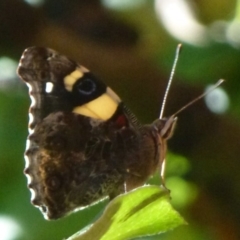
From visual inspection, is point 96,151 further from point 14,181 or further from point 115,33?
point 115,33

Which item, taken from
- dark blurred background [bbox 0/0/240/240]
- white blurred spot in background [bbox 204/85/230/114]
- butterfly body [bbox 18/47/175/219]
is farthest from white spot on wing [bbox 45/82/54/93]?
white blurred spot in background [bbox 204/85/230/114]


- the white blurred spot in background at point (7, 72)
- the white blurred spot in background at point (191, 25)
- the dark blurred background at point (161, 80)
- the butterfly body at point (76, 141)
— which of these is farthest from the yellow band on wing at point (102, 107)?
the white blurred spot in background at point (191, 25)

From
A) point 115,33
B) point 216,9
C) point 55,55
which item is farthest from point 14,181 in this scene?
point 216,9

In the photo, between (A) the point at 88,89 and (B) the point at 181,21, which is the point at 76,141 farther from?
(B) the point at 181,21

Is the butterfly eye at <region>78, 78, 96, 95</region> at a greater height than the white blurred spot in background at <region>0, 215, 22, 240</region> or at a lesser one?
greater

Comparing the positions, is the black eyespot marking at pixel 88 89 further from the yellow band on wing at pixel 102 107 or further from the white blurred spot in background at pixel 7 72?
the white blurred spot in background at pixel 7 72

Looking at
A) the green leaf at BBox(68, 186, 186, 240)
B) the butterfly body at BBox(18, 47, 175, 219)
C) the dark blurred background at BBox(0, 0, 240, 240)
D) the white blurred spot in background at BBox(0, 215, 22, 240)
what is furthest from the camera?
the dark blurred background at BBox(0, 0, 240, 240)

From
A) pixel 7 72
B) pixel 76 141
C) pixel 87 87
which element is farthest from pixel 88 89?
pixel 7 72

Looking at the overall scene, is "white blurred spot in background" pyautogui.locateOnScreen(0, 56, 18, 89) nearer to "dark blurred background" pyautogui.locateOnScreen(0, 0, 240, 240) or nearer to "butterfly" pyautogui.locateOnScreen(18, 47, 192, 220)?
"dark blurred background" pyautogui.locateOnScreen(0, 0, 240, 240)
